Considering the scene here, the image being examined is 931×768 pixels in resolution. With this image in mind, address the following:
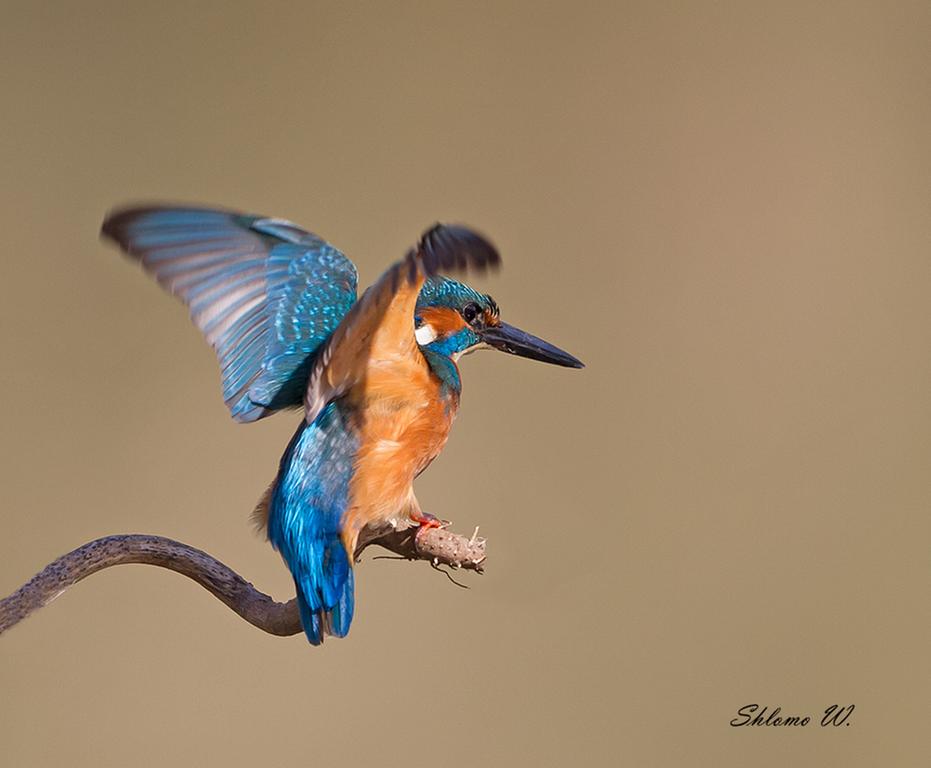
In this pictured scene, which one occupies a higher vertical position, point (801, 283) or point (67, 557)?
point (801, 283)

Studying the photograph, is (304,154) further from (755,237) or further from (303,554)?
(303,554)

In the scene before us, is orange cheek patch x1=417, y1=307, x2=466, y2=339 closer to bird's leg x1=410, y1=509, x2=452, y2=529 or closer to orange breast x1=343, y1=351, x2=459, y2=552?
orange breast x1=343, y1=351, x2=459, y2=552

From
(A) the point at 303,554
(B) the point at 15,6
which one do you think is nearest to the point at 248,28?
(B) the point at 15,6

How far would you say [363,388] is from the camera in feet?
3.59

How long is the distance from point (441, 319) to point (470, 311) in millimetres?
36

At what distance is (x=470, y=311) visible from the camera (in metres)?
1.23

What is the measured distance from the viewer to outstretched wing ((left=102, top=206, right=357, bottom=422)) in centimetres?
110

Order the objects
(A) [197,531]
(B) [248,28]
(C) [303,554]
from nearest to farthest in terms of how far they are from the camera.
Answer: (C) [303,554] → (A) [197,531] → (B) [248,28]

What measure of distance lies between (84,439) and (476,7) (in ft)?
3.90

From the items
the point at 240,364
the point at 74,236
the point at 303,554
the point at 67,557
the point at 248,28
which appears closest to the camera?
the point at 67,557

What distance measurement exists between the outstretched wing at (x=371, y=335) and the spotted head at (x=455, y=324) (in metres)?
0.09

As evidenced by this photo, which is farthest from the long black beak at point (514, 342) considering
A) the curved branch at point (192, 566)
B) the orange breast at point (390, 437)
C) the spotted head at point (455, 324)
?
the curved branch at point (192, 566)

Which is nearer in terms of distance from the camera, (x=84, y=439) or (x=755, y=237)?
(x=84, y=439)

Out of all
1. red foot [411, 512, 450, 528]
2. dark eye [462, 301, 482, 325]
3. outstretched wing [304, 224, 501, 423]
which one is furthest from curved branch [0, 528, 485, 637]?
dark eye [462, 301, 482, 325]
